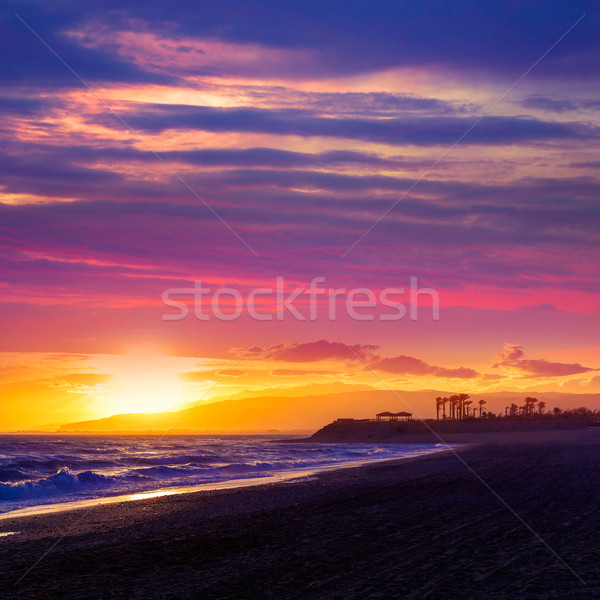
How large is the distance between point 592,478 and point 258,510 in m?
11.1

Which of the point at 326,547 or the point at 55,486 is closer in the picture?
the point at 326,547

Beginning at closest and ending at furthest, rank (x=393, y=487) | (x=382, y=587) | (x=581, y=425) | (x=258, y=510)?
(x=382, y=587), (x=258, y=510), (x=393, y=487), (x=581, y=425)

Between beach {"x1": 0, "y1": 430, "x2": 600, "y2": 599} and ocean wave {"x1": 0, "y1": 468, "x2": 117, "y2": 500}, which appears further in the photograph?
ocean wave {"x1": 0, "y1": 468, "x2": 117, "y2": 500}

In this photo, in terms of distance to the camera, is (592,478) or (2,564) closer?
(2,564)

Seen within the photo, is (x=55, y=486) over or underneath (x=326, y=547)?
underneath

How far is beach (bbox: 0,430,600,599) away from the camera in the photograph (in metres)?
8.05

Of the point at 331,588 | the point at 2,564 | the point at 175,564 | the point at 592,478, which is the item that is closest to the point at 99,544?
the point at 2,564

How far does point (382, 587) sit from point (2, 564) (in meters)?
6.24

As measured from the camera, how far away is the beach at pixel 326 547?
8055 millimetres

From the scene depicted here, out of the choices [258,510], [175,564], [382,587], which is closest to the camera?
[382,587]

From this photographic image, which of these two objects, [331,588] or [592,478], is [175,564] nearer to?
[331,588]

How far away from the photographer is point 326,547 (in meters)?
10.6

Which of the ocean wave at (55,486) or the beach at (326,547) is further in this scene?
the ocean wave at (55,486)

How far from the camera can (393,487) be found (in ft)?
66.5
